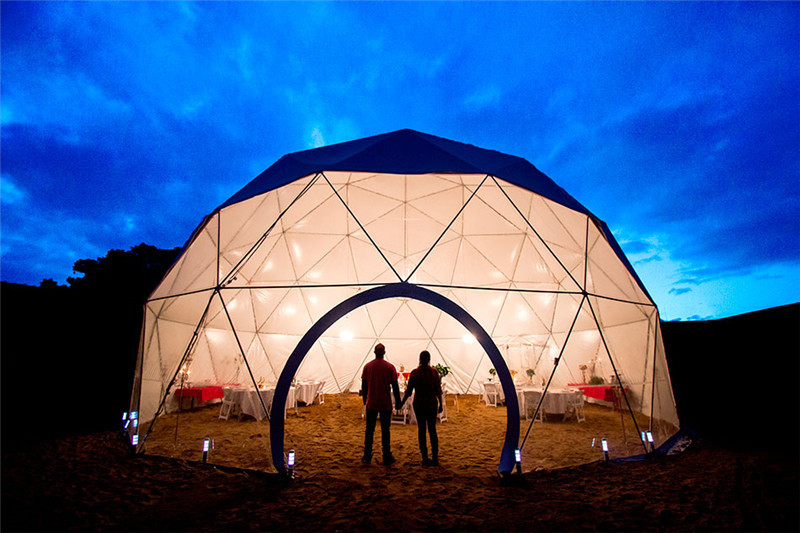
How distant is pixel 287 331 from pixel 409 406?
679 centimetres

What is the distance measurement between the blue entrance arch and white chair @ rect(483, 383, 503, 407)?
7178 mm

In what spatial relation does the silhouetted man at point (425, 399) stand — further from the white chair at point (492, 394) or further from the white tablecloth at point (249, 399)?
the white chair at point (492, 394)

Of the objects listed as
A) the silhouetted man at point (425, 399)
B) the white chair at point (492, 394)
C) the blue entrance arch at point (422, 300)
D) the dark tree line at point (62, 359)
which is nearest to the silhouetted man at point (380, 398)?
the silhouetted man at point (425, 399)

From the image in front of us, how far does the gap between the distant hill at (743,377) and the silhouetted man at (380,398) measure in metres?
8.09

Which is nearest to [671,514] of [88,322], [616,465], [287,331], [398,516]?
[616,465]

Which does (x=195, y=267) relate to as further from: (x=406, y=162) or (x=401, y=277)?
(x=406, y=162)

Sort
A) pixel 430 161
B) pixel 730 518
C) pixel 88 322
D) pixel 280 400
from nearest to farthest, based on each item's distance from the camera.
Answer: pixel 730 518 < pixel 280 400 < pixel 430 161 < pixel 88 322

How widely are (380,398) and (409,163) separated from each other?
490 cm

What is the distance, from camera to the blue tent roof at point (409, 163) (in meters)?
7.01

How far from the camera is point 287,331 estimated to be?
14.4 meters

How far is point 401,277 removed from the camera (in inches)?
411

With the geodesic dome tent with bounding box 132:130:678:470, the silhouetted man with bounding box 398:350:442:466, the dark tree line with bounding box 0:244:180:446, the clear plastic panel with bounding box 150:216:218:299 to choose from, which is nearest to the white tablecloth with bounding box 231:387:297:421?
the geodesic dome tent with bounding box 132:130:678:470

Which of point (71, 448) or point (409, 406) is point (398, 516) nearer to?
point (409, 406)

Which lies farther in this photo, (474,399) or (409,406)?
(474,399)
